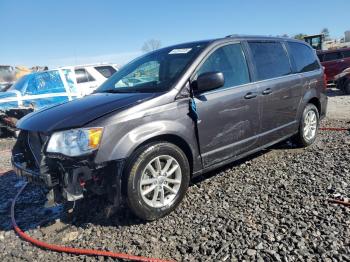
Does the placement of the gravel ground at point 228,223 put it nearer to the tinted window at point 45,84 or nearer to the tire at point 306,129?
the tire at point 306,129

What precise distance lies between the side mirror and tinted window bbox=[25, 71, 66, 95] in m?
7.61

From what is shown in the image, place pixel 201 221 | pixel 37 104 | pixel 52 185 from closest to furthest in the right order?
pixel 52 185 → pixel 201 221 → pixel 37 104

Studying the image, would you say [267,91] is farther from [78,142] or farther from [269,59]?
[78,142]

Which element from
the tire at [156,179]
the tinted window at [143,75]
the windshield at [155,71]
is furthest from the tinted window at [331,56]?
the tire at [156,179]

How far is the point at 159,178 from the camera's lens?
3.51 m

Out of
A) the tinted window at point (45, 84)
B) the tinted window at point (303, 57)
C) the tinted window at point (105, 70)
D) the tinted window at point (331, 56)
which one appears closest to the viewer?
the tinted window at point (303, 57)

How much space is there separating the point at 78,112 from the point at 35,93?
732 centimetres

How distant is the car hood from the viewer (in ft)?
10.7

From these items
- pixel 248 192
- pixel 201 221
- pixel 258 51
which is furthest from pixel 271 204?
pixel 258 51

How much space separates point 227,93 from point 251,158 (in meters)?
1.62

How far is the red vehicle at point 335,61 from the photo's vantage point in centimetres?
1620

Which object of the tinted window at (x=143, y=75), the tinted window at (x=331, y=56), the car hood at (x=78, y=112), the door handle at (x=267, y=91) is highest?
the tinted window at (x=143, y=75)

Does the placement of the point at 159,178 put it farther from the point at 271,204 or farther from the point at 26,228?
the point at 26,228

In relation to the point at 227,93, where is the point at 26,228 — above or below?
below
